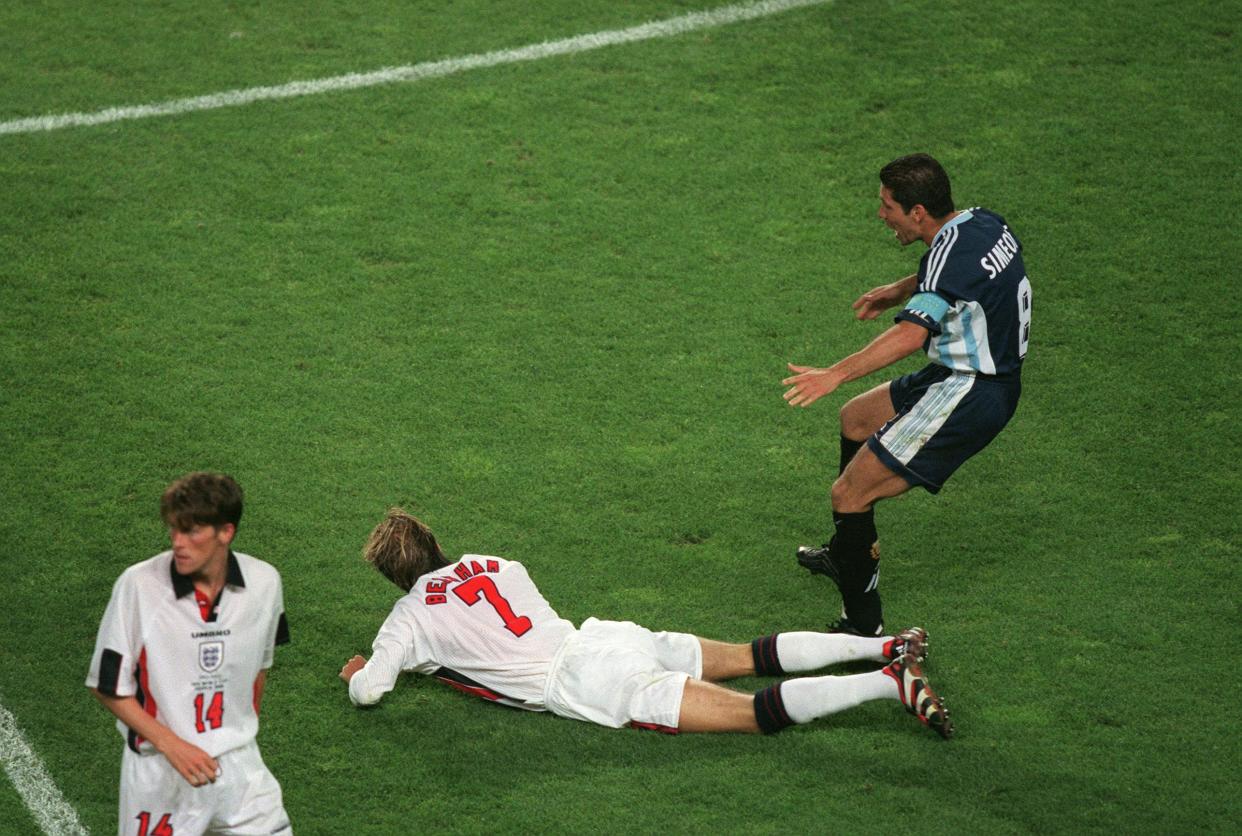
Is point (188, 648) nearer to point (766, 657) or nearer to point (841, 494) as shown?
point (766, 657)

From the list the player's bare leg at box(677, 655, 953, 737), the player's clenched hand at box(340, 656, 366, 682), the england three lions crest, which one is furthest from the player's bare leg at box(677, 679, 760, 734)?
the england three lions crest

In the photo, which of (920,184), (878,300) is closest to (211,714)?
(920,184)

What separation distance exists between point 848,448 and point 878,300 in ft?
Answer: 2.20

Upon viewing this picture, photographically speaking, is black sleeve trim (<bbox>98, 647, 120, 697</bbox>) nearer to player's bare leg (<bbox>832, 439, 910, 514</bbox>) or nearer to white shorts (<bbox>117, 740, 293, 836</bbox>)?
white shorts (<bbox>117, 740, 293, 836</bbox>)

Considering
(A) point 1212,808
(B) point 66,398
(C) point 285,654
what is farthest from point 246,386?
(A) point 1212,808

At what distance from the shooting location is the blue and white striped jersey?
5762 millimetres

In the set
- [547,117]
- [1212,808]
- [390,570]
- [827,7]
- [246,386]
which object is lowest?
[1212,808]

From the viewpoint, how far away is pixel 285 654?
613 centimetres

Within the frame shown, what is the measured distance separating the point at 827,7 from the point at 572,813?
739cm

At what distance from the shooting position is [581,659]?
226 inches

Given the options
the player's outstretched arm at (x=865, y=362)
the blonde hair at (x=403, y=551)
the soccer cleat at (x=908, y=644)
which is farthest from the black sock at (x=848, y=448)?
the blonde hair at (x=403, y=551)

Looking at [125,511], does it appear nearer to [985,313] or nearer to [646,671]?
[646,671]

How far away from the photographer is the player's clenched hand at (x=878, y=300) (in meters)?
6.48

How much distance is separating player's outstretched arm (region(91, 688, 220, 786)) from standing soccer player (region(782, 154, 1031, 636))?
2.65m
